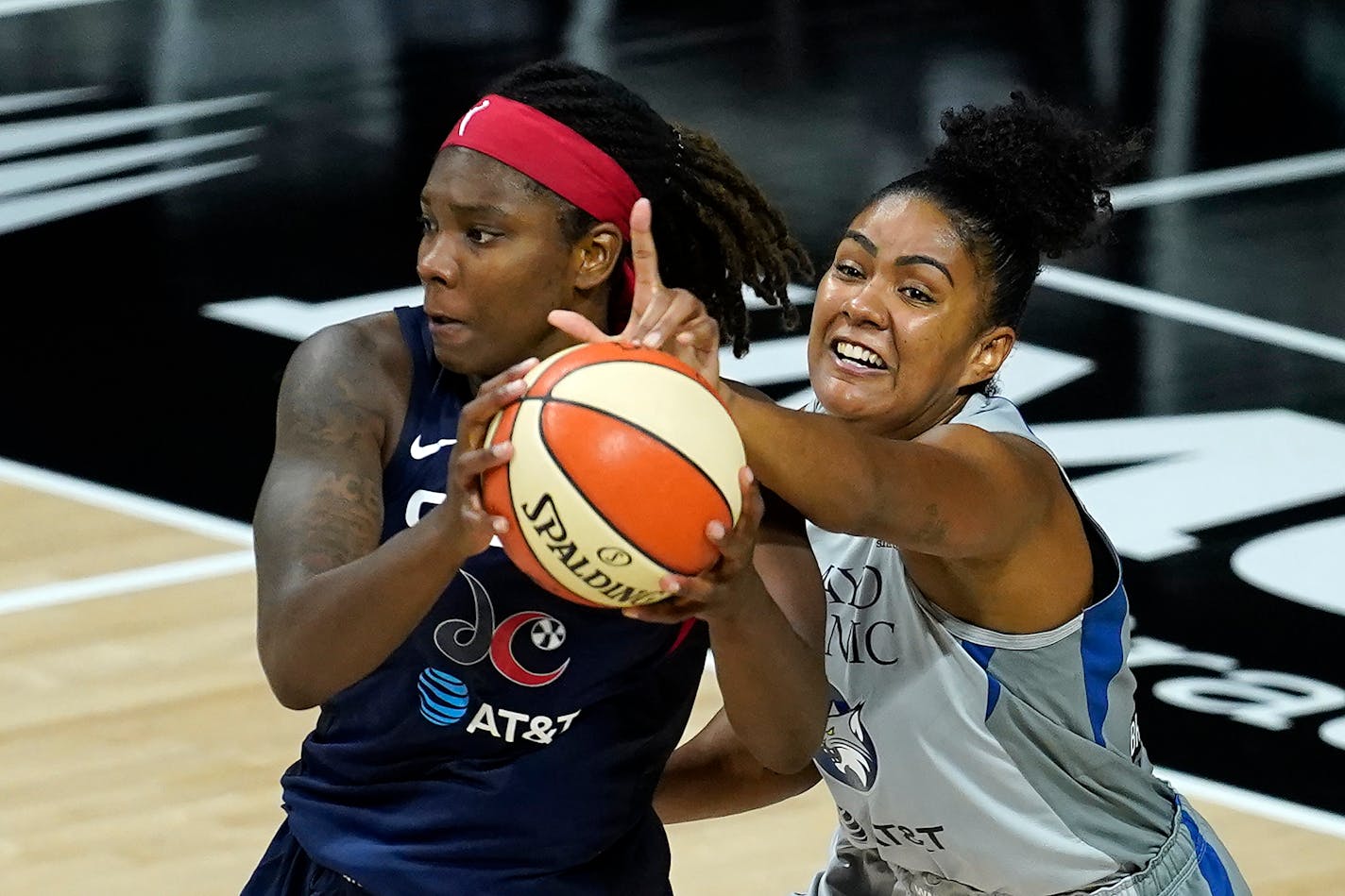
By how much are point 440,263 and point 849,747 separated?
1020 mm

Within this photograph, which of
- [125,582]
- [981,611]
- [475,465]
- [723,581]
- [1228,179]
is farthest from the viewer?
[1228,179]

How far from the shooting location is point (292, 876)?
307 centimetres

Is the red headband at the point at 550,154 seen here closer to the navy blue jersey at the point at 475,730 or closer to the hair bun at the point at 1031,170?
the navy blue jersey at the point at 475,730

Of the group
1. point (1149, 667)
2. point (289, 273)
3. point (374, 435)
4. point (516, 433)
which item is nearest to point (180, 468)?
point (289, 273)

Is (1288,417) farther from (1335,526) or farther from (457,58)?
(457,58)

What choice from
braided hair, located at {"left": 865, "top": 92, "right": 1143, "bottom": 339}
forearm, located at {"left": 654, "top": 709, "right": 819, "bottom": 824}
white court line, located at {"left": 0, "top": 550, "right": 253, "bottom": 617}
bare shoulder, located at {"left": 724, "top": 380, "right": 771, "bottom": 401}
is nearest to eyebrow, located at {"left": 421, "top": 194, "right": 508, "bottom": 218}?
bare shoulder, located at {"left": 724, "top": 380, "right": 771, "bottom": 401}

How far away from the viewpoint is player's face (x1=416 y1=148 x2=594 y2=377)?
2832 mm

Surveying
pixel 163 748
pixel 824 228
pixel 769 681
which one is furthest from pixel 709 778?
pixel 824 228

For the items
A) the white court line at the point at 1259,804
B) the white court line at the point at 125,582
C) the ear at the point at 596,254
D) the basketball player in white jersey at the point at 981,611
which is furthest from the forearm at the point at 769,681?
the white court line at the point at 125,582

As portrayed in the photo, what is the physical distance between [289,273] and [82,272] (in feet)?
2.35

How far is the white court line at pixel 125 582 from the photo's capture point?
5676 mm

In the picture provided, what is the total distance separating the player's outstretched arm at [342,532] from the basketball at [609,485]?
38mm

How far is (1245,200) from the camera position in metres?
8.69

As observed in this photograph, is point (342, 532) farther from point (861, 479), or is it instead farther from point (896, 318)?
point (896, 318)
